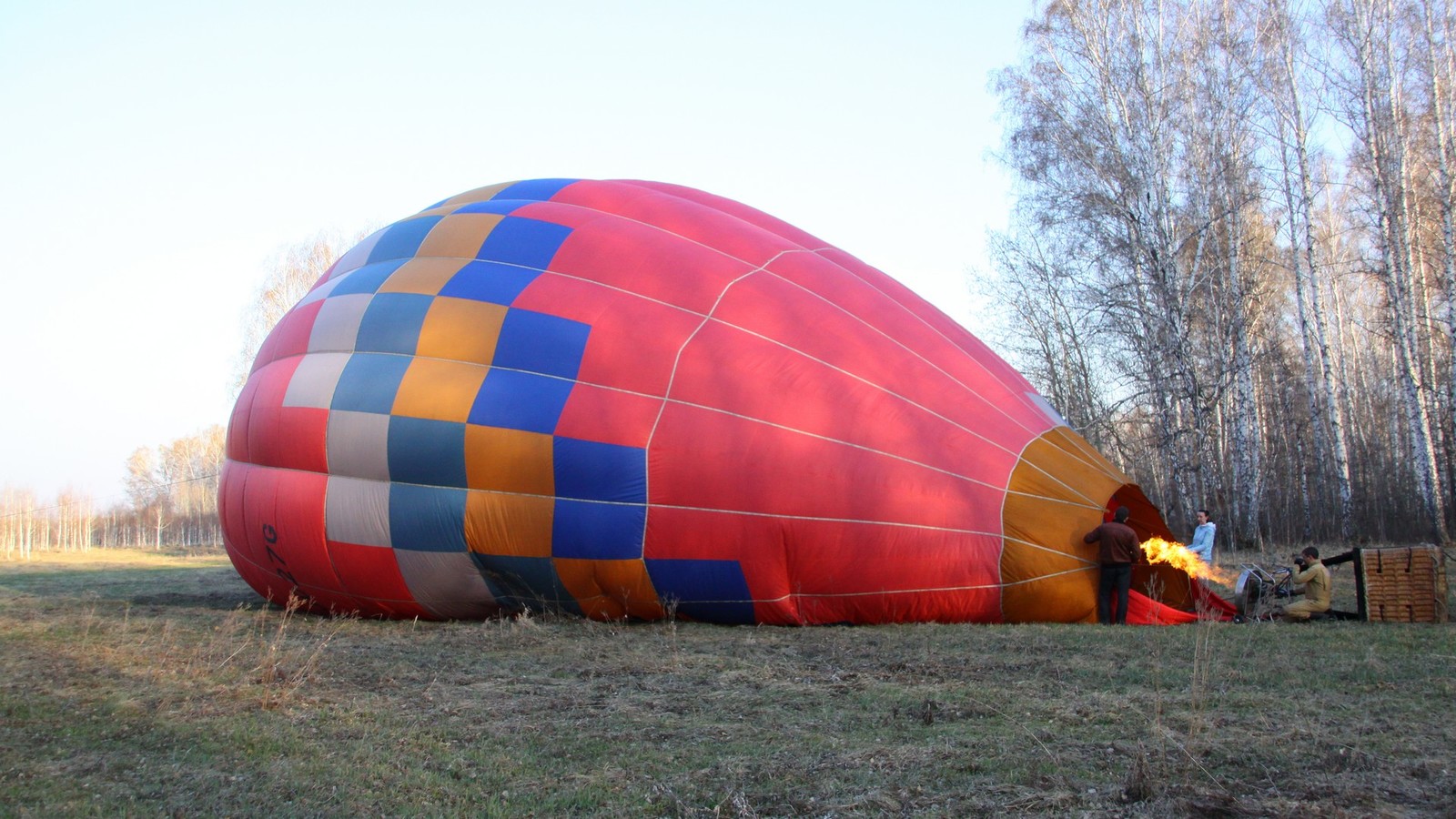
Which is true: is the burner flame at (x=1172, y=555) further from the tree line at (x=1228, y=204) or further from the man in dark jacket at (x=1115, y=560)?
the tree line at (x=1228, y=204)

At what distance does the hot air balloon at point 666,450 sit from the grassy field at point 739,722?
509 millimetres

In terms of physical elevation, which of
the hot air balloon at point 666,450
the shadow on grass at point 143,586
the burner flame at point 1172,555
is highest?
the hot air balloon at point 666,450

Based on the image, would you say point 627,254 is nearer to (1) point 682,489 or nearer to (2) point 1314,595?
(1) point 682,489

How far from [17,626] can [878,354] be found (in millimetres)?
6637

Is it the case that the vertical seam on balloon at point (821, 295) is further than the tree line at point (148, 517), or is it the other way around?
the tree line at point (148, 517)

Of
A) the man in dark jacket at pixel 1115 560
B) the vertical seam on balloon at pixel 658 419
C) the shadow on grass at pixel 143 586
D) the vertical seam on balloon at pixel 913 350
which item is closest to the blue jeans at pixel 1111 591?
the man in dark jacket at pixel 1115 560

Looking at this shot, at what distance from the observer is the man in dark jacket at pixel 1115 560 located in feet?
23.9

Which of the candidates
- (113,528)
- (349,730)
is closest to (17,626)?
(349,730)

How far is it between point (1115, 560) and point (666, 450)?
3231mm

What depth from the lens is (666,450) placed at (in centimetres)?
765

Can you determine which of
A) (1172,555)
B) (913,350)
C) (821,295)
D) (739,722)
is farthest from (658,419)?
(1172,555)

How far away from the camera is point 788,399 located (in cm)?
764

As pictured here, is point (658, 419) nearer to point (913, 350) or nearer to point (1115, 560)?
point (913, 350)

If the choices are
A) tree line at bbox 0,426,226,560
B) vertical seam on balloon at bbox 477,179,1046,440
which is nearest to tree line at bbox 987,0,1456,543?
vertical seam on balloon at bbox 477,179,1046,440
